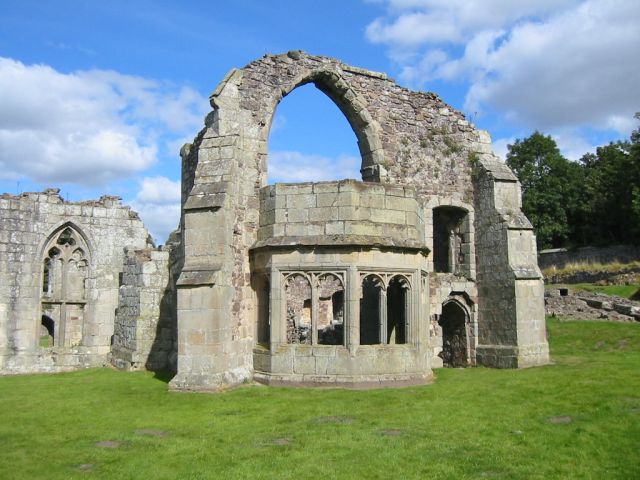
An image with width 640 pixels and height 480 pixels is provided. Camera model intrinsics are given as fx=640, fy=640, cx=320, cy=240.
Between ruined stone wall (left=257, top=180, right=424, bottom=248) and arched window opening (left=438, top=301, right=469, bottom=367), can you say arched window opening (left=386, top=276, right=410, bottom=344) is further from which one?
ruined stone wall (left=257, top=180, right=424, bottom=248)

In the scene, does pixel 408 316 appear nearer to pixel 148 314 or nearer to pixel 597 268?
pixel 148 314

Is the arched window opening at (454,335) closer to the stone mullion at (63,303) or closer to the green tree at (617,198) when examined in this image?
the stone mullion at (63,303)

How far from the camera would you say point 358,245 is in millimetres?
13258

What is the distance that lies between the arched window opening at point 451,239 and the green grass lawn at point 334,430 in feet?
14.4

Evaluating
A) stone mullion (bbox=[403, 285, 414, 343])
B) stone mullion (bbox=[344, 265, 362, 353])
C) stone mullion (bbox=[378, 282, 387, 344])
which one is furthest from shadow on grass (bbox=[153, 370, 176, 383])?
stone mullion (bbox=[403, 285, 414, 343])

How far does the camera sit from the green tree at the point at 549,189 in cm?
4703

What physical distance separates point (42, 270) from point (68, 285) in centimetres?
85

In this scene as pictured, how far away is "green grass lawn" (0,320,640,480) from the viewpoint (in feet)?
24.5

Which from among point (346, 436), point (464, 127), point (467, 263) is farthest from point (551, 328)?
point (346, 436)

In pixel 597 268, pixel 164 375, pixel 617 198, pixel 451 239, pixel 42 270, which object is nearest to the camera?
pixel 164 375

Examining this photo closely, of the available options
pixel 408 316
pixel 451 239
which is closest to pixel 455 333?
pixel 451 239

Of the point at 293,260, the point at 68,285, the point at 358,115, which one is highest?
the point at 358,115

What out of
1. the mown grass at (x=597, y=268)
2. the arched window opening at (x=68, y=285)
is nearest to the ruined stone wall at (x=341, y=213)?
the arched window opening at (x=68, y=285)

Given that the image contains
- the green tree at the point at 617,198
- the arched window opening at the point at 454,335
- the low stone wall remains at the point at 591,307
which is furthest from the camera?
the green tree at the point at 617,198
